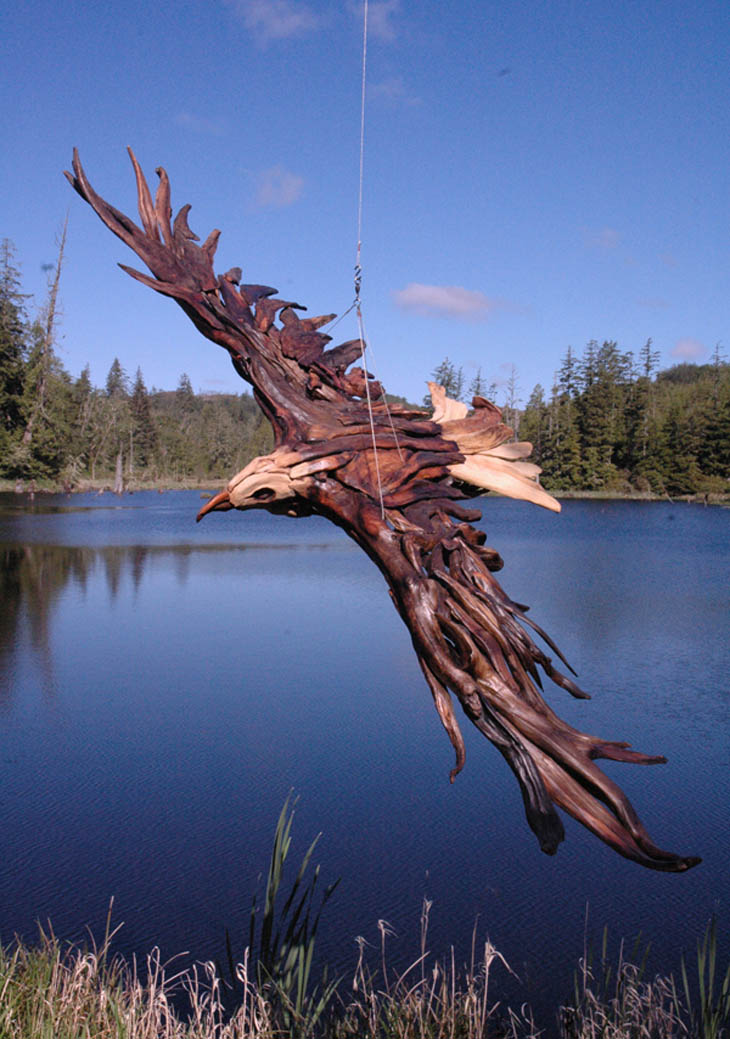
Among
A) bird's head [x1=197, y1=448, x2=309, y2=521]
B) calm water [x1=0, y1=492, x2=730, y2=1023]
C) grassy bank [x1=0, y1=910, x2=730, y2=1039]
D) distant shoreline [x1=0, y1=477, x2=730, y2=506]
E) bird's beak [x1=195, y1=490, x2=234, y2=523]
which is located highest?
bird's head [x1=197, y1=448, x2=309, y2=521]

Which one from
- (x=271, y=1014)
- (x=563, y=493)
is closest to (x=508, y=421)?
(x=563, y=493)

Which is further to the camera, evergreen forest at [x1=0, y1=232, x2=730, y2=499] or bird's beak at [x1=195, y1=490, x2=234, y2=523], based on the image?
evergreen forest at [x1=0, y1=232, x2=730, y2=499]

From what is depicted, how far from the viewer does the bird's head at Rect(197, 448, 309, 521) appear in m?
1.62

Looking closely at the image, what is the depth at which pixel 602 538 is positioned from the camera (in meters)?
21.2

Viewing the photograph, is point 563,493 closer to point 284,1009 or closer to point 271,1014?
point 271,1014

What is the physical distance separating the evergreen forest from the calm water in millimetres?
19956

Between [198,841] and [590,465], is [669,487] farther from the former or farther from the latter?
A: [198,841]

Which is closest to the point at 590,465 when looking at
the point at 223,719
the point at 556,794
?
the point at 223,719

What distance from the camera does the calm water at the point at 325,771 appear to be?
418 cm

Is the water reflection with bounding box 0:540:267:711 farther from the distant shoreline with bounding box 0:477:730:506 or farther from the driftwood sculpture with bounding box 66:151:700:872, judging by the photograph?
the distant shoreline with bounding box 0:477:730:506

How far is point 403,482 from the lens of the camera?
5.22ft

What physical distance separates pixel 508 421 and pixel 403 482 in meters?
24.7

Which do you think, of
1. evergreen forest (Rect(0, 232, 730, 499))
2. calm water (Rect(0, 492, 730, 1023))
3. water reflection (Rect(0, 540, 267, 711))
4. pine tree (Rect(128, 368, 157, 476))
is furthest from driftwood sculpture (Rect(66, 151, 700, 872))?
pine tree (Rect(128, 368, 157, 476))

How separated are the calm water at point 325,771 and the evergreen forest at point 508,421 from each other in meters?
20.0
